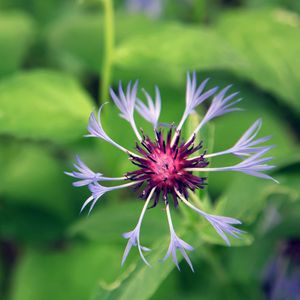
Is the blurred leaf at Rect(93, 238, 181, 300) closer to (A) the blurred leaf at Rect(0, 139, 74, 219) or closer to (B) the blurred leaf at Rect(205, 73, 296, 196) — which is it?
(B) the blurred leaf at Rect(205, 73, 296, 196)

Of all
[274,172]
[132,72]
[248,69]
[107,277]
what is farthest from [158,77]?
[107,277]

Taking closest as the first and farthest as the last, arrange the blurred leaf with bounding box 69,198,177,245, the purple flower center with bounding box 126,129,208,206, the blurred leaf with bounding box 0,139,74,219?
1. the purple flower center with bounding box 126,129,208,206
2. the blurred leaf with bounding box 69,198,177,245
3. the blurred leaf with bounding box 0,139,74,219

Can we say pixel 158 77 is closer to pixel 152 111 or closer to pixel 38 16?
pixel 152 111

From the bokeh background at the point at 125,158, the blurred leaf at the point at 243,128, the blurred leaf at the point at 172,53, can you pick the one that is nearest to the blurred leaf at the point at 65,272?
the bokeh background at the point at 125,158

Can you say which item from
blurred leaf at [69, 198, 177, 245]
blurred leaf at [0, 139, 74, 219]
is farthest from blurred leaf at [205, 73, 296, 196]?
blurred leaf at [0, 139, 74, 219]

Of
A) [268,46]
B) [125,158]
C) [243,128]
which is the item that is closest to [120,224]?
[125,158]

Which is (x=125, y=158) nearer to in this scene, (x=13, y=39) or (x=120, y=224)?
(x=120, y=224)

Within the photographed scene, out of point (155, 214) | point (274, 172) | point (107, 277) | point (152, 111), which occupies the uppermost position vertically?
point (152, 111)

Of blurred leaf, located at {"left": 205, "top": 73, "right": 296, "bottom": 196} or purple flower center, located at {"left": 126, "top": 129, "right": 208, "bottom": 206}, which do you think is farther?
blurred leaf, located at {"left": 205, "top": 73, "right": 296, "bottom": 196}
